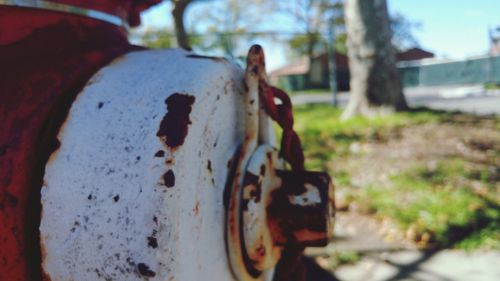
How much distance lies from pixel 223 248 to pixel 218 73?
29cm

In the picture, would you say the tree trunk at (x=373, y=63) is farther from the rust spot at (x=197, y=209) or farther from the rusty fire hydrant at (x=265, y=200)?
the rust spot at (x=197, y=209)

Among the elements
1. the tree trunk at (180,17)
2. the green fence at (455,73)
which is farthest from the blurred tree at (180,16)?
the green fence at (455,73)

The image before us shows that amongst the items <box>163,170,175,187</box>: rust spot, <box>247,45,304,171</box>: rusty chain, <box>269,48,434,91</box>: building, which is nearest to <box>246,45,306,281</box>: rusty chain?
<box>247,45,304,171</box>: rusty chain

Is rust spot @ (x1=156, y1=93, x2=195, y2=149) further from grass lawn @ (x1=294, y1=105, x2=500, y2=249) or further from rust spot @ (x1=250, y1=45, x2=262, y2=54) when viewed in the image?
grass lawn @ (x1=294, y1=105, x2=500, y2=249)

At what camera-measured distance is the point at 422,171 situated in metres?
4.24

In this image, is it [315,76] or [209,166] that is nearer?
[209,166]

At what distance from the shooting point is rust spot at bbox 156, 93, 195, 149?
0.69 metres

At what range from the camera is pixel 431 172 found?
4199 millimetres

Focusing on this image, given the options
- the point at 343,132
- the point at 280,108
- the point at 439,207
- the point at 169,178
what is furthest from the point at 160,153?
the point at 343,132

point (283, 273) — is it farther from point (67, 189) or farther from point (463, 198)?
point (463, 198)

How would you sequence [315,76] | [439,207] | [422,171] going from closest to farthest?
[439,207] → [422,171] → [315,76]

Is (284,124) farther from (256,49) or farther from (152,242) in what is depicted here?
(152,242)

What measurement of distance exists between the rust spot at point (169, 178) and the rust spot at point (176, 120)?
0.04 metres

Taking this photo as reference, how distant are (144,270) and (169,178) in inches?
4.9
